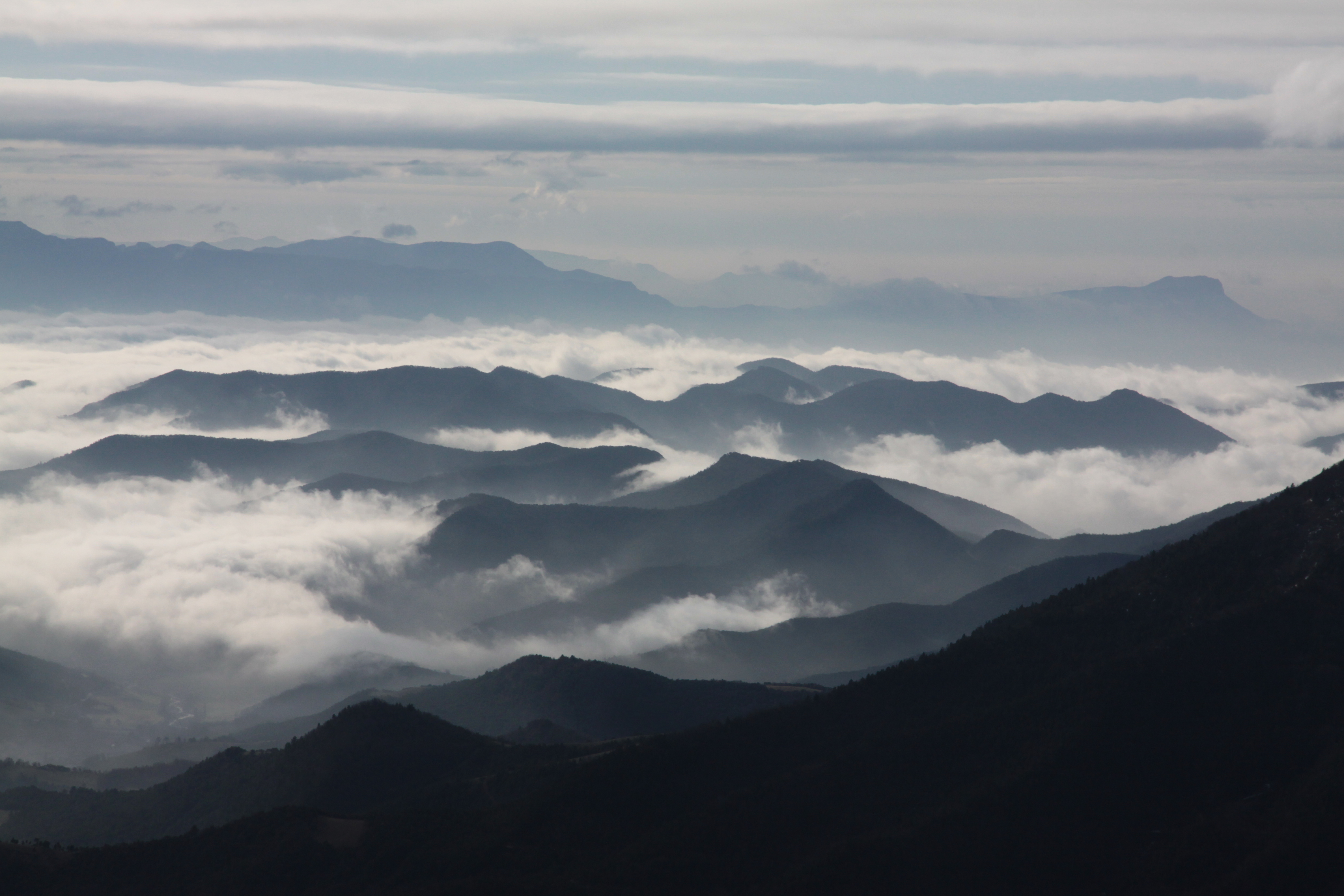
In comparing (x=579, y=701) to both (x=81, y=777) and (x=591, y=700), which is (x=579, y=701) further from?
(x=81, y=777)

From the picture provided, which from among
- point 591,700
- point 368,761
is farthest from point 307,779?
point 591,700

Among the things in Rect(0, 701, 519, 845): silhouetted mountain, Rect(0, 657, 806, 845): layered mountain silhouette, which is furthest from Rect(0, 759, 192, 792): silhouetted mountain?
Rect(0, 701, 519, 845): silhouetted mountain

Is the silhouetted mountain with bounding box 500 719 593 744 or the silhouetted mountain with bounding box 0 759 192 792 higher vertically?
the silhouetted mountain with bounding box 500 719 593 744

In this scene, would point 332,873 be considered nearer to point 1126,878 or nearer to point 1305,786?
point 1126,878

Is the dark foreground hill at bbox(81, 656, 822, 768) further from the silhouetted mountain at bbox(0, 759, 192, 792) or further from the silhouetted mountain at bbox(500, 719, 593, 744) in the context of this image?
the silhouetted mountain at bbox(0, 759, 192, 792)

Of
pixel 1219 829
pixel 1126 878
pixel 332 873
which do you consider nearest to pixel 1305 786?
pixel 1219 829

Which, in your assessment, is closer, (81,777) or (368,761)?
(368,761)
